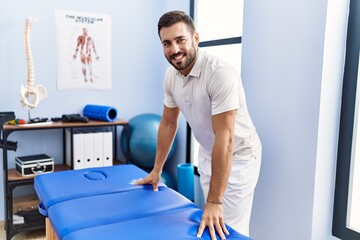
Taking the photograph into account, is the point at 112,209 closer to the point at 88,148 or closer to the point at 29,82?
the point at 88,148

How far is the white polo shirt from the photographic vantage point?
4.59 feet

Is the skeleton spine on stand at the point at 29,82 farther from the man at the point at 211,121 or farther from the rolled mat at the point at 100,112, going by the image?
the man at the point at 211,121

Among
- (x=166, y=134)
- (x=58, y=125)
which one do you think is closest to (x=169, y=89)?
(x=166, y=134)

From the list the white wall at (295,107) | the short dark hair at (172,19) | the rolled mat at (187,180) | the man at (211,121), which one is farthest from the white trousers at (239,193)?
→ the rolled mat at (187,180)

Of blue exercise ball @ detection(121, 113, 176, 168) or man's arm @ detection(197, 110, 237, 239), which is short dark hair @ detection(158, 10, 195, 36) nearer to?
man's arm @ detection(197, 110, 237, 239)

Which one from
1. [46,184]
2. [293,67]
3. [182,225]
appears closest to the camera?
[182,225]

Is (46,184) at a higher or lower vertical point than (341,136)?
lower

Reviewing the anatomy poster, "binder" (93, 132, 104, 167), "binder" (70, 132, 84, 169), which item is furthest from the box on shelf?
the anatomy poster

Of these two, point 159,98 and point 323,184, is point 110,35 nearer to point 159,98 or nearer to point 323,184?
point 159,98

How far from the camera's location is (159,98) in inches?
125

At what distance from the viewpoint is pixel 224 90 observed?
4.55 feet

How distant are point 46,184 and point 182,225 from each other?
67 centimetres

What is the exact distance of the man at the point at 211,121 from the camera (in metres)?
1.29

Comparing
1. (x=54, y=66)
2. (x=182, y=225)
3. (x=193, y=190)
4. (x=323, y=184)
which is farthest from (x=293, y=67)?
(x=54, y=66)
